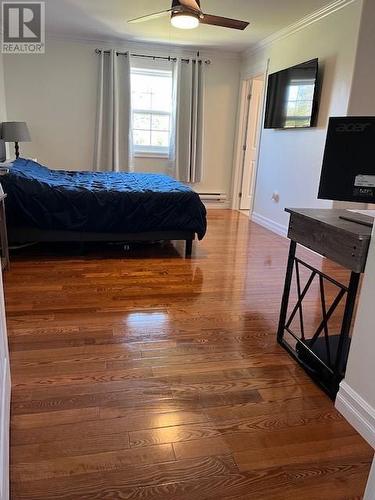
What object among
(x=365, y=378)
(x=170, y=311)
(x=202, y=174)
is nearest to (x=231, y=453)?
(x=365, y=378)

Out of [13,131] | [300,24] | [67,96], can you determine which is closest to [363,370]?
[300,24]

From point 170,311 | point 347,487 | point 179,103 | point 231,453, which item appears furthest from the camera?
point 179,103

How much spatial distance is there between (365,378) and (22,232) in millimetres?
3022

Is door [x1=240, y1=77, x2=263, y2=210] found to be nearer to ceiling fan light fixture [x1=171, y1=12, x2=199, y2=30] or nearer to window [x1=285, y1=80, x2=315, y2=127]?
window [x1=285, y1=80, x2=315, y2=127]

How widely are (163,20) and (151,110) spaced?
1.65 meters

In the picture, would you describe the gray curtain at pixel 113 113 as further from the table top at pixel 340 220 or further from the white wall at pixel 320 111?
the table top at pixel 340 220

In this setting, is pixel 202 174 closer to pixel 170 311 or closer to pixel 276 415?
pixel 170 311

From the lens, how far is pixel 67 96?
18.4 feet

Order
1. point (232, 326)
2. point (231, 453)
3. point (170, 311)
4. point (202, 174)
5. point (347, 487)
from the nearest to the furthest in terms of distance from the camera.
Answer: point (347, 487) < point (231, 453) < point (232, 326) < point (170, 311) < point (202, 174)

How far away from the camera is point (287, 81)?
4.57m

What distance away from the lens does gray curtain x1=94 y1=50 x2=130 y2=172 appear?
5.55 metres

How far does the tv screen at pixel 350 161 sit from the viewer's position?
1.67 metres

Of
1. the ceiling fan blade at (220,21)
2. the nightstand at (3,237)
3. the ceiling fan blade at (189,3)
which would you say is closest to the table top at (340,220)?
the ceiling fan blade at (189,3)

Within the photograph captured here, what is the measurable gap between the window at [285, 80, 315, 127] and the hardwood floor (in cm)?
230
